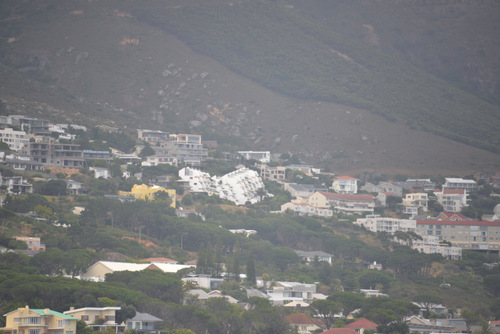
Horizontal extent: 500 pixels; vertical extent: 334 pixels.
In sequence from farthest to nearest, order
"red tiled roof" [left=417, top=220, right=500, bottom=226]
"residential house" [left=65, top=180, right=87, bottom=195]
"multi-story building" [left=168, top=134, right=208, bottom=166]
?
1. "multi-story building" [left=168, top=134, right=208, bottom=166]
2. "red tiled roof" [left=417, top=220, right=500, bottom=226]
3. "residential house" [left=65, top=180, right=87, bottom=195]

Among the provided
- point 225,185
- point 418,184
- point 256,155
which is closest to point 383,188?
point 418,184

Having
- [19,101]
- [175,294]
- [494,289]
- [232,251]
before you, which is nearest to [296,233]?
[232,251]

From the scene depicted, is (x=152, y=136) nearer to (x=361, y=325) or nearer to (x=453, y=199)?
(x=453, y=199)

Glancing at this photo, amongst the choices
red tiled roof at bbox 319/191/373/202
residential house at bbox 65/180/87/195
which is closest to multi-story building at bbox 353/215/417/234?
red tiled roof at bbox 319/191/373/202

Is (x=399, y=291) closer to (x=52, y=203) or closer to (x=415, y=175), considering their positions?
(x=52, y=203)

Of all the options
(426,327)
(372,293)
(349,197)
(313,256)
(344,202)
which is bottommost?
(426,327)

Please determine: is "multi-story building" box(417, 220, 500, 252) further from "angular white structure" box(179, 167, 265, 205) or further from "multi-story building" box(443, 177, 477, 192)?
"multi-story building" box(443, 177, 477, 192)
